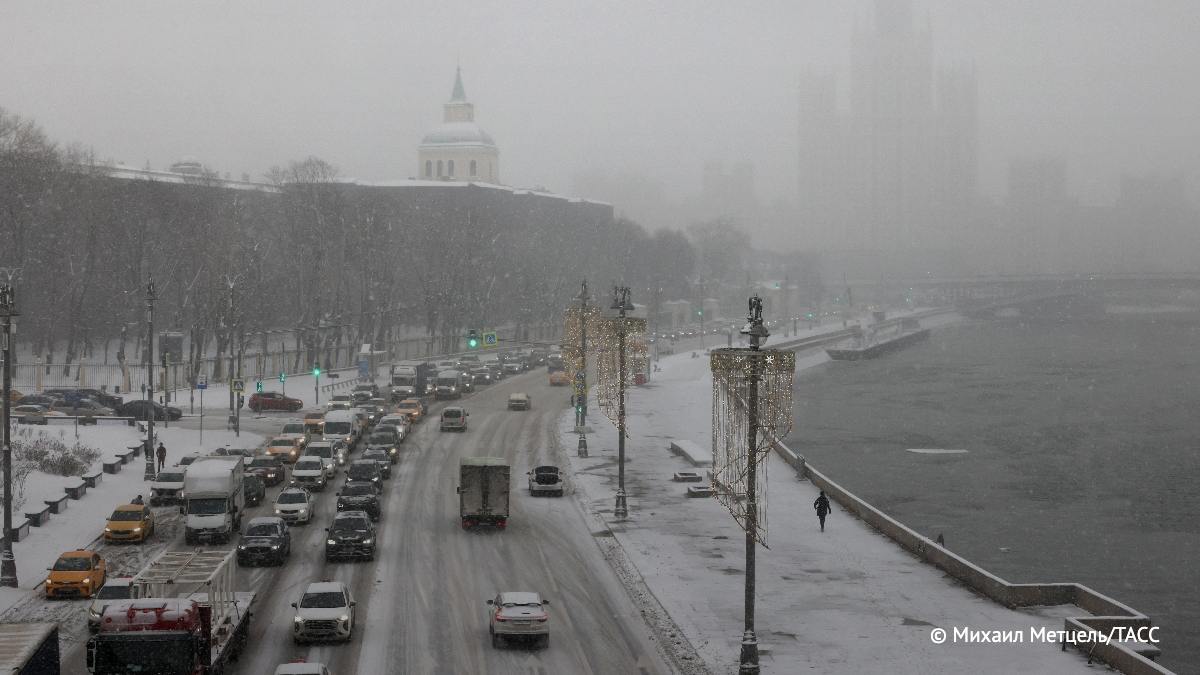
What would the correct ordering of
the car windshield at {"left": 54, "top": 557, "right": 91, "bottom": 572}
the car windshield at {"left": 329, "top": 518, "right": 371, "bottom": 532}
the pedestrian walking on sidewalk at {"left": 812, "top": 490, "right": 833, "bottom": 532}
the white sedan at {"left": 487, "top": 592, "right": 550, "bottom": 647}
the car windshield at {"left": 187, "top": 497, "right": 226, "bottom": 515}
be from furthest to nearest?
1. the pedestrian walking on sidewalk at {"left": 812, "top": 490, "right": 833, "bottom": 532}
2. the car windshield at {"left": 187, "top": 497, "right": 226, "bottom": 515}
3. the car windshield at {"left": 329, "top": 518, "right": 371, "bottom": 532}
4. the car windshield at {"left": 54, "top": 557, "right": 91, "bottom": 572}
5. the white sedan at {"left": 487, "top": 592, "right": 550, "bottom": 647}

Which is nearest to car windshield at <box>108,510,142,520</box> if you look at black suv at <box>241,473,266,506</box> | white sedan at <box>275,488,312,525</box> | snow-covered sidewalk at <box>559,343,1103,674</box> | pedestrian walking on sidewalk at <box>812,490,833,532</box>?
white sedan at <box>275,488,312,525</box>

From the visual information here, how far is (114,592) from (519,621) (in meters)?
8.76

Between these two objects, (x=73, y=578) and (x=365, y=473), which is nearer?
(x=73, y=578)

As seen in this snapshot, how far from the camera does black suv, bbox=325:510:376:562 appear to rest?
3641cm

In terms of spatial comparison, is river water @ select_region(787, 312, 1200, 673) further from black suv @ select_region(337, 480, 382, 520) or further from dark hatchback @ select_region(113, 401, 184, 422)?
dark hatchback @ select_region(113, 401, 184, 422)

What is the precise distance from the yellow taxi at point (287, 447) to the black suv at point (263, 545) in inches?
749

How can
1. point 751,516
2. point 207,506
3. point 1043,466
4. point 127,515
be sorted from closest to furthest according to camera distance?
1. point 751,516
2. point 207,506
3. point 127,515
4. point 1043,466

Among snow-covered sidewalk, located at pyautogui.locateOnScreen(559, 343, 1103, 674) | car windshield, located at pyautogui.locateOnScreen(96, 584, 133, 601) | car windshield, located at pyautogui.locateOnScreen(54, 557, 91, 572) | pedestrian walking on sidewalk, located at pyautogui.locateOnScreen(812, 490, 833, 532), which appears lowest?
snow-covered sidewalk, located at pyautogui.locateOnScreen(559, 343, 1103, 674)

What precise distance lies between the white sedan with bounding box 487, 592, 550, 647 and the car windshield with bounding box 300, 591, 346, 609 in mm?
3299

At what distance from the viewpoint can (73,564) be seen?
106 feet

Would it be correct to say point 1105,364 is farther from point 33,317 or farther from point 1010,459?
point 33,317

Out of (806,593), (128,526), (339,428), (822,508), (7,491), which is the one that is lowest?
(806,593)

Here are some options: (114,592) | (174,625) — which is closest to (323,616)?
(114,592)

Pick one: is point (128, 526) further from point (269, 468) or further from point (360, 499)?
point (269, 468)
